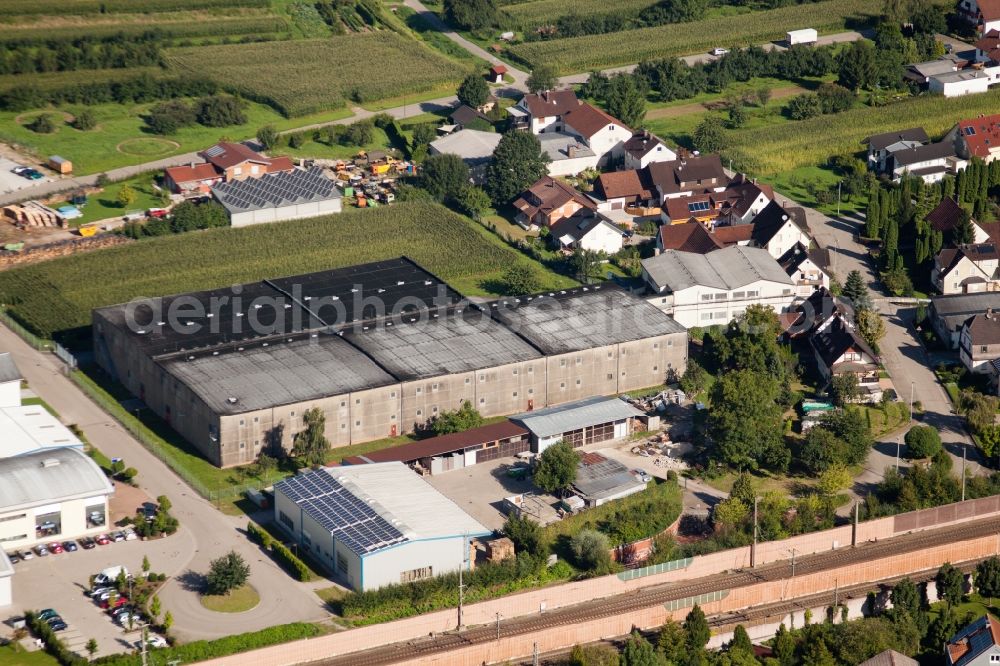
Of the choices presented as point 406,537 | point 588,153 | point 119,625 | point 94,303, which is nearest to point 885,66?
point 588,153

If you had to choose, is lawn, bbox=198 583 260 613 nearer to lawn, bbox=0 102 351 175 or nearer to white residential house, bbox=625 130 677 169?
lawn, bbox=0 102 351 175

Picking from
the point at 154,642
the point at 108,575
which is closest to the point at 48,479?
the point at 108,575

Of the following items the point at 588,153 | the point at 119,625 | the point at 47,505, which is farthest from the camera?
the point at 588,153

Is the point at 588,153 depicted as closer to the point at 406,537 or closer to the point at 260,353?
the point at 260,353

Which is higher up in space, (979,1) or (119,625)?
(979,1)

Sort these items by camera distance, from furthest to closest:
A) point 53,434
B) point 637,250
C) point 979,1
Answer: point 979,1
point 637,250
point 53,434

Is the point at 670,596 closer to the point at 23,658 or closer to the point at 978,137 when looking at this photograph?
the point at 23,658
